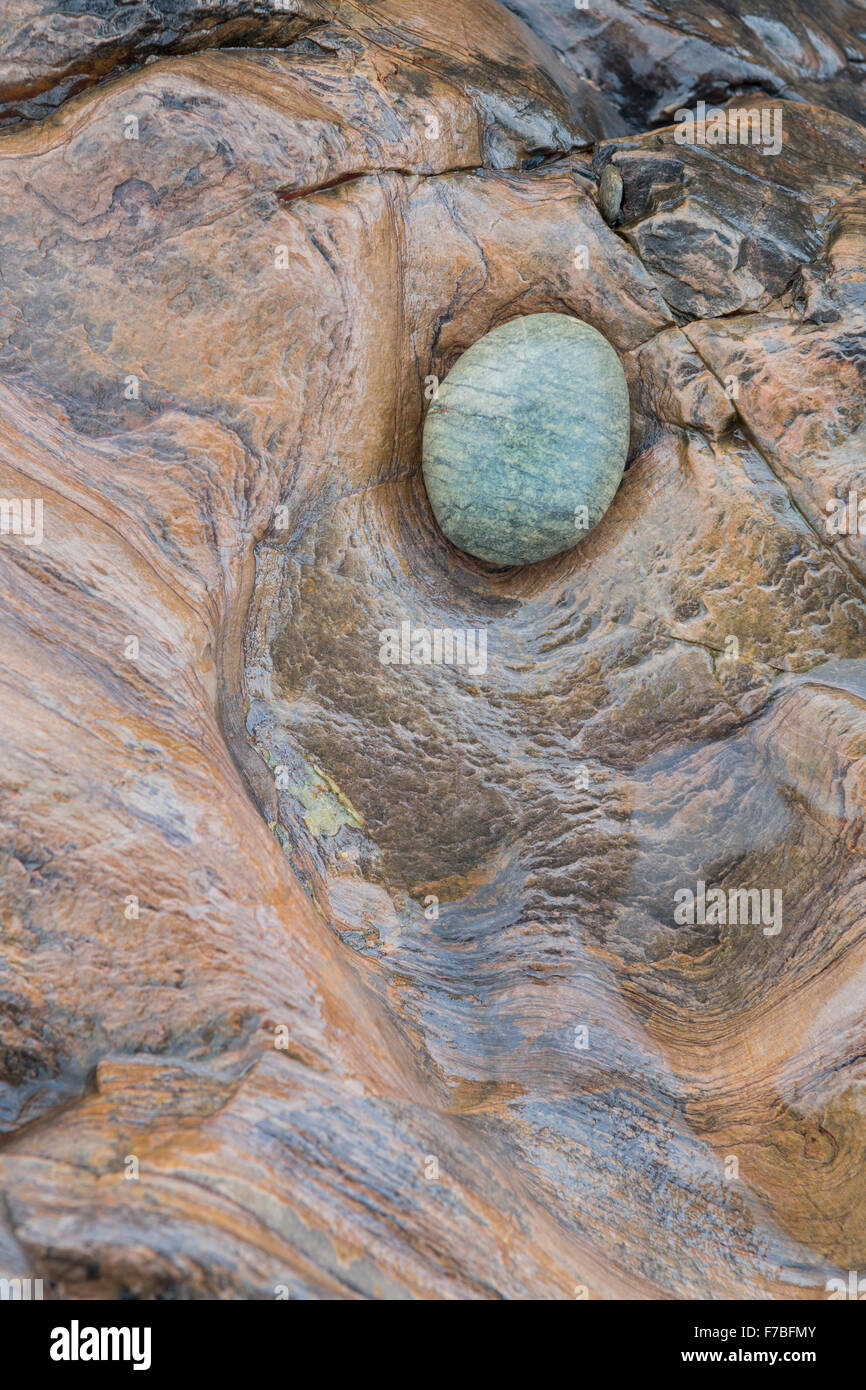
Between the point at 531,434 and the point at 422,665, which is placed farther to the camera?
the point at 422,665

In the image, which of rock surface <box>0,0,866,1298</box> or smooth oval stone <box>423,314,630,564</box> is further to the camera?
smooth oval stone <box>423,314,630,564</box>

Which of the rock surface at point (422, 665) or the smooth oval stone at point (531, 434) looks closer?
the rock surface at point (422, 665)

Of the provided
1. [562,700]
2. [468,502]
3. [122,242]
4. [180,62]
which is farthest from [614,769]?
[180,62]

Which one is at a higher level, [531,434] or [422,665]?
[531,434]
